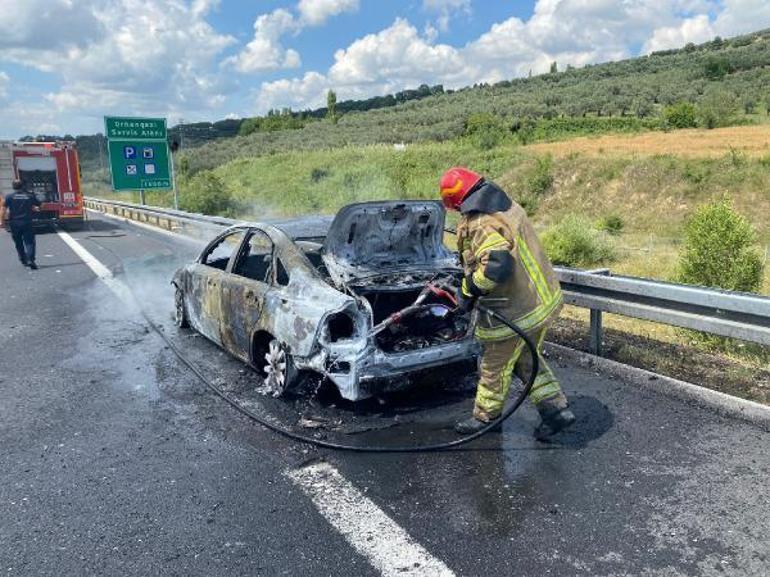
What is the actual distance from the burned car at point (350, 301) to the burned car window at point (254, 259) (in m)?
0.01

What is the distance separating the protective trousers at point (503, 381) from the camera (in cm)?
401

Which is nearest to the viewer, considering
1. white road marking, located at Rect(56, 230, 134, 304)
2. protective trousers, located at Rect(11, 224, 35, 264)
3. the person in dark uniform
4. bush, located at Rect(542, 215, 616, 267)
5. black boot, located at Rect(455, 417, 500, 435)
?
black boot, located at Rect(455, 417, 500, 435)

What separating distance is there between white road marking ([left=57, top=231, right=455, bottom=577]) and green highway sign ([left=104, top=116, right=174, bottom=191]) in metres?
17.9

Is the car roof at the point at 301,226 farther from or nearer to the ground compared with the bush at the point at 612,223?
farther from the ground

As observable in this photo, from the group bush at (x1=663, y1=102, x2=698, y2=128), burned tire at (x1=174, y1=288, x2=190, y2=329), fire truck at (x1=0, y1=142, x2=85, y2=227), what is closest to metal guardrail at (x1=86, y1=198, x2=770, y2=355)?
burned tire at (x1=174, y1=288, x2=190, y2=329)

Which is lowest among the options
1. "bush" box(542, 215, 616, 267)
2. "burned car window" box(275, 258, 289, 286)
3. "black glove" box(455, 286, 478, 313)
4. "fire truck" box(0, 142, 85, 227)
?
"bush" box(542, 215, 616, 267)

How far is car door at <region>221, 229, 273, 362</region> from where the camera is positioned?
17.0 ft

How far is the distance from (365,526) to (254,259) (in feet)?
11.3

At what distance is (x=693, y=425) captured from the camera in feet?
13.5

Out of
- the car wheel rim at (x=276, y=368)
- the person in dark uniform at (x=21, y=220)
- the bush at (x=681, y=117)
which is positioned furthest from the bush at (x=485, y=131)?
the car wheel rim at (x=276, y=368)

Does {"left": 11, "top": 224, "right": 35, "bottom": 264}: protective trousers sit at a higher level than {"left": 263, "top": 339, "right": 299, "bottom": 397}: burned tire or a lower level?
higher

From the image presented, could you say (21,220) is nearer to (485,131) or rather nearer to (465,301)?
(465,301)

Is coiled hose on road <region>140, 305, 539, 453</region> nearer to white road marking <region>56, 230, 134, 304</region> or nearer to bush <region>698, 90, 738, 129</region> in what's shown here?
white road marking <region>56, 230, 134, 304</region>

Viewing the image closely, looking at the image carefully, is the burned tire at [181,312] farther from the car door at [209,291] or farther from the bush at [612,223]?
the bush at [612,223]
